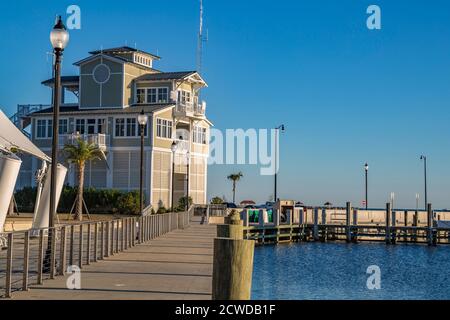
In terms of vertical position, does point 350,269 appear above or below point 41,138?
below

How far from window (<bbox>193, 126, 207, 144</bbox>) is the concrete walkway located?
148 feet

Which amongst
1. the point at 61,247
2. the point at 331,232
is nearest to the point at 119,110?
the point at 331,232

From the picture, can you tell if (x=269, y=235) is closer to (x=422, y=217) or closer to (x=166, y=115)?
(x=166, y=115)

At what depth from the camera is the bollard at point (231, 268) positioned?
9.24 m

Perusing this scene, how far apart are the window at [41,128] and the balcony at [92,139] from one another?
363cm

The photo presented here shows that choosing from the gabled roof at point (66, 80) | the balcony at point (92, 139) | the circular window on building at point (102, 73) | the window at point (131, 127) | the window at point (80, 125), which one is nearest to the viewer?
the balcony at point (92, 139)

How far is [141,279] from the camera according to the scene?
593 inches

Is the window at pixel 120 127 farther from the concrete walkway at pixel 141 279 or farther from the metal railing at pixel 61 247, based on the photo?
the concrete walkway at pixel 141 279

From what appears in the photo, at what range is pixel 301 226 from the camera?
2450 inches

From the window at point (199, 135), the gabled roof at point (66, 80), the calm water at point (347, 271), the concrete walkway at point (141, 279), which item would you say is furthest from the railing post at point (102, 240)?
the gabled roof at point (66, 80)

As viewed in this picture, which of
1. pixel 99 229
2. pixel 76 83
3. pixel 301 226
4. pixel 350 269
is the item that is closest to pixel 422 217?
pixel 301 226

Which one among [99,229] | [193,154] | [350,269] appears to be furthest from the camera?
[193,154]

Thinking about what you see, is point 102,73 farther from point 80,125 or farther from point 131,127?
point 131,127

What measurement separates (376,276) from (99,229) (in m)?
19.4
